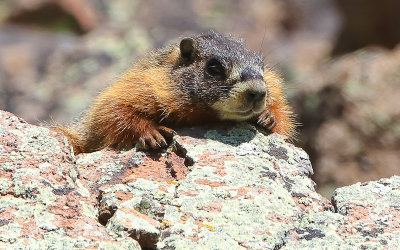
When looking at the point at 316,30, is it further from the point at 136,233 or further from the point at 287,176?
the point at 136,233

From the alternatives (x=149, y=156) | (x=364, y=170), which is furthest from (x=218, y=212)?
(x=364, y=170)

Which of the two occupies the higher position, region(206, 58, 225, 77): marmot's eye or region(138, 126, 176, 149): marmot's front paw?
region(206, 58, 225, 77): marmot's eye

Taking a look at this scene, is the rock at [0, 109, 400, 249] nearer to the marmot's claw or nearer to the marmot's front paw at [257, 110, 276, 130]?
the marmot's claw

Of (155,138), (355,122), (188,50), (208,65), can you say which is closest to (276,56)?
(355,122)

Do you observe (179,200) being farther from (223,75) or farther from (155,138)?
(223,75)

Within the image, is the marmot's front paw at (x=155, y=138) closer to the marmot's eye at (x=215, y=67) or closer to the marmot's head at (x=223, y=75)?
the marmot's head at (x=223, y=75)

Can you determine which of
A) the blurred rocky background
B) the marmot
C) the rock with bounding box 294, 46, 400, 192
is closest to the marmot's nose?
the marmot

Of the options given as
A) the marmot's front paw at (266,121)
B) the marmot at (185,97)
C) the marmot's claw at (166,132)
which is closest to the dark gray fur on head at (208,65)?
the marmot at (185,97)
